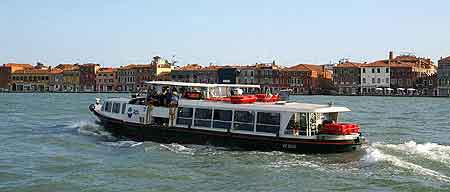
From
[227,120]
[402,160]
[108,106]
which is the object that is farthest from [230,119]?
[108,106]

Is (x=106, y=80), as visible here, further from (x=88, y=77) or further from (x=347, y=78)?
(x=347, y=78)

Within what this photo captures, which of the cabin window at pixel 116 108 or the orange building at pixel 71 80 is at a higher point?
the orange building at pixel 71 80

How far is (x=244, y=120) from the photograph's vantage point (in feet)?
68.1

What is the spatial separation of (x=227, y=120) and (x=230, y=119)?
4.8 inches

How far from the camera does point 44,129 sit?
2906cm

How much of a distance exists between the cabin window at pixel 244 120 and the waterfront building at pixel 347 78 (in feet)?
295

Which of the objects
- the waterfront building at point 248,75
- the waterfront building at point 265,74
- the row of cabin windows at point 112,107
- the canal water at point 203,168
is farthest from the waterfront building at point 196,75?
the canal water at point 203,168

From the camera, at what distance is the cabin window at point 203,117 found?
21.5m

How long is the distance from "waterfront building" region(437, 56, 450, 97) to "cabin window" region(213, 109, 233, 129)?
3402 inches

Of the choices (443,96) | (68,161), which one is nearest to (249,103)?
(68,161)

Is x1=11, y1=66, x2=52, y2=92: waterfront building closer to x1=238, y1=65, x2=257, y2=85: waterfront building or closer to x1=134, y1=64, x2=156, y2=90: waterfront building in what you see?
x1=134, y1=64, x2=156, y2=90: waterfront building

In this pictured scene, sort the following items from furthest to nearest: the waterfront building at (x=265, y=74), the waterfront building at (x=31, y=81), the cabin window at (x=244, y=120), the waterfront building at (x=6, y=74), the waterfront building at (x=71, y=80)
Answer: the waterfront building at (x=6, y=74) → the waterfront building at (x=31, y=81) → the waterfront building at (x=71, y=80) → the waterfront building at (x=265, y=74) → the cabin window at (x=244, y=120)

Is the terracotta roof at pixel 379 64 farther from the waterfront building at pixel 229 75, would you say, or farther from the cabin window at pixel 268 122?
the cabin window at pixel 268 122

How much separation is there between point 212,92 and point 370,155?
787 cm
